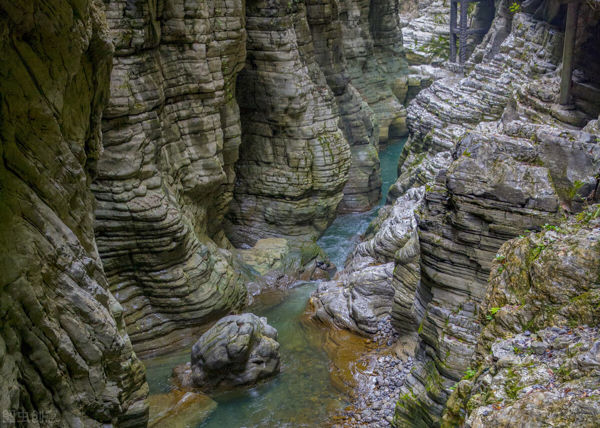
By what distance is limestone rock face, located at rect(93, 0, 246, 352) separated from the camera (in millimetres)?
13758

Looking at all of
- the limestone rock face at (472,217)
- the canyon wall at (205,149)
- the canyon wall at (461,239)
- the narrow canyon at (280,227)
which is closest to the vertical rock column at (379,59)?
the narrow canyon at (280,227)

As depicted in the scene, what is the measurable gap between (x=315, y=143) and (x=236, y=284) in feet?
25.3

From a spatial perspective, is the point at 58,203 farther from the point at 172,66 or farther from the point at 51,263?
the point at 172,66

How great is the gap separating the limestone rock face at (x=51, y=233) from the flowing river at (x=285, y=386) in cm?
535

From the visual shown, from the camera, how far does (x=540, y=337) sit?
5.25m

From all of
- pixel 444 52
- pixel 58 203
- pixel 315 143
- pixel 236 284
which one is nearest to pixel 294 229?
pixel 315 143

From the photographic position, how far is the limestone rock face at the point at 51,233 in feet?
18.3

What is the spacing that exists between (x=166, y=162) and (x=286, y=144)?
765cm

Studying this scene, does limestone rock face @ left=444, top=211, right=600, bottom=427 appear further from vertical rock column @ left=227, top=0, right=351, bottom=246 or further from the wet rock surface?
vertical rock column @ left=227, top=0, right=351, bottom=246

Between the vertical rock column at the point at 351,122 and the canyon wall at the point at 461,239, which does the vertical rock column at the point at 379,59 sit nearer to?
the vertical rock column at the point at 351,122

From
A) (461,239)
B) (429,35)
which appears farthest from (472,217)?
(429,35)

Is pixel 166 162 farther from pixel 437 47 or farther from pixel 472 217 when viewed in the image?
pixel 437 47

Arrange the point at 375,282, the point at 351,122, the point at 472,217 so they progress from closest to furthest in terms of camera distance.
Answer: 1. the point at 472,217
2. the point at 375,282
3. the point at 351,122

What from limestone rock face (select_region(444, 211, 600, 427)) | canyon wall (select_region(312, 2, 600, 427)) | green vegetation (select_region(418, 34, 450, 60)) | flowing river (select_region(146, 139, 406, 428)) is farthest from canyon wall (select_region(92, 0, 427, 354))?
green vegetation (select_region(418, 34, 450, 60))
